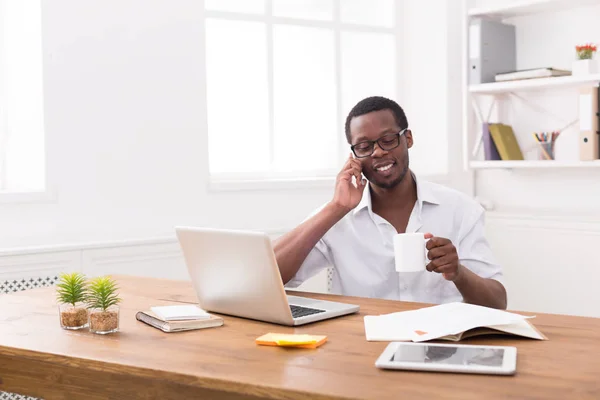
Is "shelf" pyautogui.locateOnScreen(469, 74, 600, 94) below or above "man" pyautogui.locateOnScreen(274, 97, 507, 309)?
above

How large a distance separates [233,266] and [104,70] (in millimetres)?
1717

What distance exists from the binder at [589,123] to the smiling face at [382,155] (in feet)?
4.63

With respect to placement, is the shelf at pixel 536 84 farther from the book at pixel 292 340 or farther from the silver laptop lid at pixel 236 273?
the book at pixel 292 340

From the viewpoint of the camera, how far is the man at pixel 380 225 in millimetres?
2375

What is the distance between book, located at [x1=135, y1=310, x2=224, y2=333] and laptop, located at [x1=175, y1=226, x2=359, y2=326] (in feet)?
0.25

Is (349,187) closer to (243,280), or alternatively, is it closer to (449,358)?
(243,280)

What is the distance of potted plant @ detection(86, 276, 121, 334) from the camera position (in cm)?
175

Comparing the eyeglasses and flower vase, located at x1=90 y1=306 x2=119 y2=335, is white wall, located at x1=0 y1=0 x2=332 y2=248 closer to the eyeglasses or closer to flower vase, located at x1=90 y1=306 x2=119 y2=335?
the eyeglasses

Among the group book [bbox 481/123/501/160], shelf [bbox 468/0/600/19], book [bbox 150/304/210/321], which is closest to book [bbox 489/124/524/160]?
book [bbox 481/123/501/160]

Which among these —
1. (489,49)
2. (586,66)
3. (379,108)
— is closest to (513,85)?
(489,49)

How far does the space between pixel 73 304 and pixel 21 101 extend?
1.68m

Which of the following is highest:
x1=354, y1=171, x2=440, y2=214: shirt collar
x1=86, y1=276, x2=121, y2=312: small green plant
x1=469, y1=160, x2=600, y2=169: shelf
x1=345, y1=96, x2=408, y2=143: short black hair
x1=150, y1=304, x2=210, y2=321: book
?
x1=345, y1=96, x2=408, y2=143: short black hair

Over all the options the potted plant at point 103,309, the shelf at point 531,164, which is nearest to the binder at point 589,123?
the shelf at point 531,164

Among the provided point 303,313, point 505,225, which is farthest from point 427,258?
point 505,225
